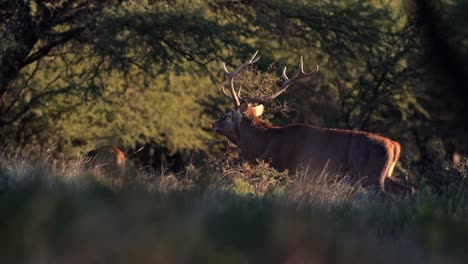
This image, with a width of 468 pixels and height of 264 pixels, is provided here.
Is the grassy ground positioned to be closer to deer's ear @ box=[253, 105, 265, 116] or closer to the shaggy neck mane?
the shaggy neck mane

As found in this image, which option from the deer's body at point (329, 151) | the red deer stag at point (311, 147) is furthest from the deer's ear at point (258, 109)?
the deer's body at point (329, 151)

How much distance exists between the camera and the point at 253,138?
15.4 meters

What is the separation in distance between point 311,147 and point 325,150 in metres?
0.29

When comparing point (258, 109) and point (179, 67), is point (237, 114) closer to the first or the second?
point (258, 109)

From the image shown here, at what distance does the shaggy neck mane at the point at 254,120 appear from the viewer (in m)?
15.5

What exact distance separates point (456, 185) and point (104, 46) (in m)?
12.3

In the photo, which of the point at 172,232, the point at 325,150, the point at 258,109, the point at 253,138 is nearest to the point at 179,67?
the point at 258,109

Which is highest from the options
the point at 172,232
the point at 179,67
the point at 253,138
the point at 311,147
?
the point at 172,232

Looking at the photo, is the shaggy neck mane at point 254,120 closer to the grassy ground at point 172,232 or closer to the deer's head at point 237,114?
the deer's head at point 237,114

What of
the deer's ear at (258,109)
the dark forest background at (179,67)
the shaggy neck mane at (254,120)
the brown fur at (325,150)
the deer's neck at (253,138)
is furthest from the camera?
the dark forest background at (179,67)

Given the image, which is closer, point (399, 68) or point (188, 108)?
point (399, 68)

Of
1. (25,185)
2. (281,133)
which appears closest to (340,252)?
(25,185)

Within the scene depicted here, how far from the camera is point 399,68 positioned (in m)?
25.6

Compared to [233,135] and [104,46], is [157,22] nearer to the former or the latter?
[104,46]
